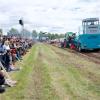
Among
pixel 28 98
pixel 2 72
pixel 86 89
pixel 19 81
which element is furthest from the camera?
pixel 19 81

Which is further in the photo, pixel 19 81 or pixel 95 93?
pixel 19 81

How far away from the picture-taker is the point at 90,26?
131ft

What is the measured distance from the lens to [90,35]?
38688 mm

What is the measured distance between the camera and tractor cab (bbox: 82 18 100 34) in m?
39.4

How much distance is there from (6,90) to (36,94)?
157cm

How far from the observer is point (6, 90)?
13227 mm

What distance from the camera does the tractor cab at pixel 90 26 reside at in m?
39.4

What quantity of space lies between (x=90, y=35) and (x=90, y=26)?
159 cm

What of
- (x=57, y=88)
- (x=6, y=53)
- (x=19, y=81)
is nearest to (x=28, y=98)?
(x=57, y=88)

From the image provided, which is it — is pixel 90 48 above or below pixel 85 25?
below

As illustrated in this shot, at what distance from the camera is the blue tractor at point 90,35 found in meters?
38.5

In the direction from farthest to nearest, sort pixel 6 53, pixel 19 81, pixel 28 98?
1. pixel 6 53
2. pixel 19 81
3. pixel 28 98

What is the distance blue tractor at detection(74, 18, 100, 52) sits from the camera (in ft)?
126

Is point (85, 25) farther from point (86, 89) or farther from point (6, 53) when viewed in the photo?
point (86, 89)
